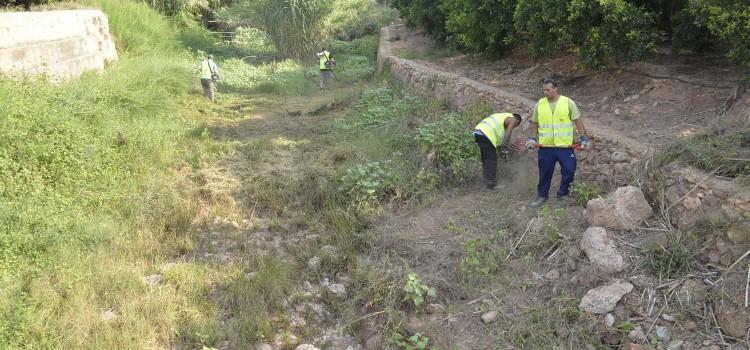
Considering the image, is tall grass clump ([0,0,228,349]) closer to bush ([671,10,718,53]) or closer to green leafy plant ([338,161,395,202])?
green leafy plant ([338,161,395,202])

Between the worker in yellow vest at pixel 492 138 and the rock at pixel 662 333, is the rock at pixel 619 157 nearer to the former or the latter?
the worker in yellow vest at pixel 492 138

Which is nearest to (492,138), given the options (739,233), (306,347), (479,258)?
(479,258)

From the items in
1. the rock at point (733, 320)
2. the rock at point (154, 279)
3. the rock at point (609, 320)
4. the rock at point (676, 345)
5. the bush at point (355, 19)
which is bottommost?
the rock at point (154, 279)

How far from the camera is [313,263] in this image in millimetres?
5086

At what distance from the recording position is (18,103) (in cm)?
640

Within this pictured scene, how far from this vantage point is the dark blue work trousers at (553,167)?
16.1ft

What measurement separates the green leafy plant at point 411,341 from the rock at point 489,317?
1.62ft

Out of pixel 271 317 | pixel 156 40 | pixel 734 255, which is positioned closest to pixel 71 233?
pixel 271 317

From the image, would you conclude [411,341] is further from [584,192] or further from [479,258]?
[584,192]

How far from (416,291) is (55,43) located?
891cm

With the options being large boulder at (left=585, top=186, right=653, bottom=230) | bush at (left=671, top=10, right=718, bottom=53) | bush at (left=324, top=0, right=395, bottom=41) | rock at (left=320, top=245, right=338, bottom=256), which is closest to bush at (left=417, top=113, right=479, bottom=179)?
rock at (left=320, top=245, right=338, bottom=256)

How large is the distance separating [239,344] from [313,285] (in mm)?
1002

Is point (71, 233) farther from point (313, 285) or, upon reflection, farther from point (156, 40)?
point (156, 40)

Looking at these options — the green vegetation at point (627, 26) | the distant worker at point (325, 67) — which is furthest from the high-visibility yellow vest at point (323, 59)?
the green vegetation at point (627, 26)
